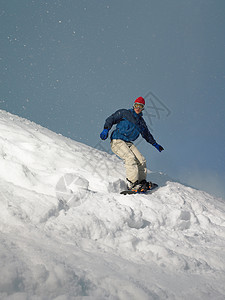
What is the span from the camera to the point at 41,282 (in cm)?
176

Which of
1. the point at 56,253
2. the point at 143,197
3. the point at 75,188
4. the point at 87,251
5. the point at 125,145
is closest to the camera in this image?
the point at 56,253

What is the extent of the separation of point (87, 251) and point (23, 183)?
1.54m

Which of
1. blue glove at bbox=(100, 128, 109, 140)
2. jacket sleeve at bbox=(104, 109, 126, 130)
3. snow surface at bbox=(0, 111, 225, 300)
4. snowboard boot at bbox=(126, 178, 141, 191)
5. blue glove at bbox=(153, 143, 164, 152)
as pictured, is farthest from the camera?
blue glove at bbox=(153, 143, 164, 152)

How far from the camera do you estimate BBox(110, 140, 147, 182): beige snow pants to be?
5.20 metres

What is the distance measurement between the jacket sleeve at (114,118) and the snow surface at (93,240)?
1.17 m

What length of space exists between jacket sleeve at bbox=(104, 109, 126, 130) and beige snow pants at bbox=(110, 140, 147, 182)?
0.45 metres

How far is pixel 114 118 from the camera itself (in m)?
5.63

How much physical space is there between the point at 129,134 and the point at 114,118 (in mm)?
524

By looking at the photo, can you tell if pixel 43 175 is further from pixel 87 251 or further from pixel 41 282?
pixel 41 282

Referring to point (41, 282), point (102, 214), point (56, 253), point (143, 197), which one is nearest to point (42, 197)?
→ point (102, 214)

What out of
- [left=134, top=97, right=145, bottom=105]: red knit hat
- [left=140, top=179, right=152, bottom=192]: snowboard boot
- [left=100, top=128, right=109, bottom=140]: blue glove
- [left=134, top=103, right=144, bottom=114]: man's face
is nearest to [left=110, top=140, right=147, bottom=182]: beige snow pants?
[left=140, top=179, right=152, bottom=192]: snowboard boot

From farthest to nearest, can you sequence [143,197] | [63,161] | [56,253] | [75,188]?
1. [63,161]
2. [143,197]
3. [75,188]
4. [56,253]

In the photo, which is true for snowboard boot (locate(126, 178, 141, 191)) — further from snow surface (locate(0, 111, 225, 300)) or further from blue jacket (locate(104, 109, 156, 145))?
blue jacket (locate(104, 109, 156, 145))

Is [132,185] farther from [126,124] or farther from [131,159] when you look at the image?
[126,124]
